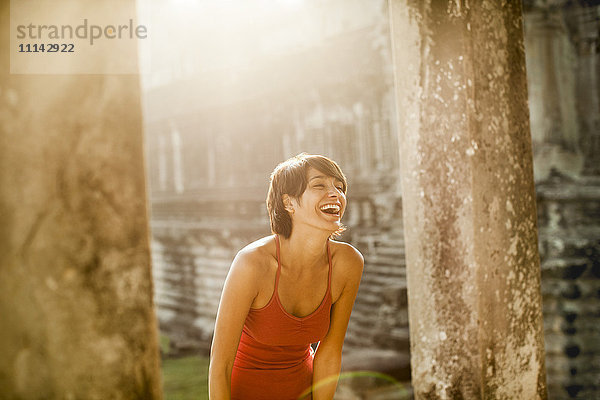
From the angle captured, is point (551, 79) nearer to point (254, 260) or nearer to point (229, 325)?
point (254, 260)

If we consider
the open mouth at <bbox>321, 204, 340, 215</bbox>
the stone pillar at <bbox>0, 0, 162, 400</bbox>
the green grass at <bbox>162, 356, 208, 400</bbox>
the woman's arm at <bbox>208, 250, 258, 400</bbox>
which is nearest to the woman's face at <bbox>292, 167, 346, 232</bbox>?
the open mouth at <bbox>321, 204, 340, 215</bbox>

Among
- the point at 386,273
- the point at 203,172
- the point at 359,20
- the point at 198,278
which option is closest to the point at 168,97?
the point at 203,172

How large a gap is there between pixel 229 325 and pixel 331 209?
50 cm

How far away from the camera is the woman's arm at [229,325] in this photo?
1445mm

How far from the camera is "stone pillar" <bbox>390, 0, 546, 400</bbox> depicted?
149cm

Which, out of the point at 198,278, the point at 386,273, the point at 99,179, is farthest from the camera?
the point at 198,278

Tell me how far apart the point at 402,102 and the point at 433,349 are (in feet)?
2.83

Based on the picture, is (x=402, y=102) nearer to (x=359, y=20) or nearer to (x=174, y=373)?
(x=359, y=20)

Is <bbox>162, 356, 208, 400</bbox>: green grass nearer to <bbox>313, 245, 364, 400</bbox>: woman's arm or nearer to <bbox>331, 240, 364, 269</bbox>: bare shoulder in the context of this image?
<bbox>313, 245, 364, 400</bbox>: woman's arm

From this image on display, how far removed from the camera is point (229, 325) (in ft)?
4.74

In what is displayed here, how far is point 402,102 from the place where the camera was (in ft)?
5.45

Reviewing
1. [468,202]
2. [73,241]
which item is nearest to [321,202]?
[468,202]

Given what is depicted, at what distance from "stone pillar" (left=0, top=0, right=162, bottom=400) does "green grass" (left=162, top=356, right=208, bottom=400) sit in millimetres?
8203

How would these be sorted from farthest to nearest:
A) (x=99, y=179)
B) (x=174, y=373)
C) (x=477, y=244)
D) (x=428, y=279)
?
(x=174, y=373), (x=428, y=279), (x=477, y=244), (x=99, y=179)
